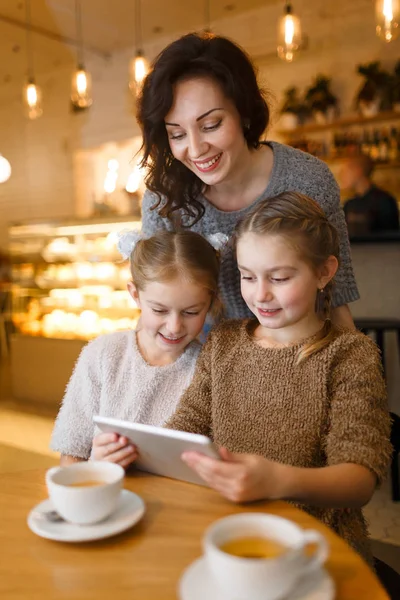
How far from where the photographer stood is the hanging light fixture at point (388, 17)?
Answer: 3678mm

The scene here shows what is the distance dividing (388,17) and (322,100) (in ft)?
7.22

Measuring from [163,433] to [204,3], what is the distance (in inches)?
229

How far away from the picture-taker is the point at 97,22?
6512 millimetres

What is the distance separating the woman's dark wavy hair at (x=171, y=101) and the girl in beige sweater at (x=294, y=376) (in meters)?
0.42

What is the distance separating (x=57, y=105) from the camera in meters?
8.43

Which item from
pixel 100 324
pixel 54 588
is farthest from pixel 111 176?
pixel 54 588

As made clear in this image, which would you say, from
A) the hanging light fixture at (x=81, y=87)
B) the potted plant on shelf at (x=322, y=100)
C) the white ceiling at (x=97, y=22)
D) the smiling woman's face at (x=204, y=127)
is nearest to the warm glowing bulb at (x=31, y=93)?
the hanging light fixture at (x=81, y=87)

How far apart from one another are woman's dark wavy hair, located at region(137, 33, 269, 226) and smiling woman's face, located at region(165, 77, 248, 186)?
27 mm

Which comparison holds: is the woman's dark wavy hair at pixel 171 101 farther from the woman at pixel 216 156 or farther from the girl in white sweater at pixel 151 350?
the girl in white sweater at pixel 151 350

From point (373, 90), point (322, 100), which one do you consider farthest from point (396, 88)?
point (322, 100)

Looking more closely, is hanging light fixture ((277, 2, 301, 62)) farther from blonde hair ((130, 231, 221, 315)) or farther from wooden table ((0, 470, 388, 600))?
wooden table ((0, 470, 388, 600))

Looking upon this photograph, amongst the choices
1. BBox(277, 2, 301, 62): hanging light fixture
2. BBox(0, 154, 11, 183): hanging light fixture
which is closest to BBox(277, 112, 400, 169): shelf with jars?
BBox(277, 2, 301, 62): hanging light fixture

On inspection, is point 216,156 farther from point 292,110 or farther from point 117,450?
point 292,110

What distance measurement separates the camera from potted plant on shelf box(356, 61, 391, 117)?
18.1 feet
